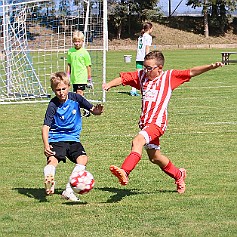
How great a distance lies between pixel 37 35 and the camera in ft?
64.5

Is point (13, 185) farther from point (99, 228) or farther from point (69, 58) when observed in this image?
point (69, 58)

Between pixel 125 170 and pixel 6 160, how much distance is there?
322cm

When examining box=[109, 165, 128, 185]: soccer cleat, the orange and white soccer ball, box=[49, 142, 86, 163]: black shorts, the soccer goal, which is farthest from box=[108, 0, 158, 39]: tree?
box=[109, 165, 128, 185]: soccer cleat

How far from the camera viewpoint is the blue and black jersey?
750 cm

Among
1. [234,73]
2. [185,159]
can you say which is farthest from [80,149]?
[234,73]

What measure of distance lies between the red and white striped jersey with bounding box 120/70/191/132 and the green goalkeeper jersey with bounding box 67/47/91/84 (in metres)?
7.46

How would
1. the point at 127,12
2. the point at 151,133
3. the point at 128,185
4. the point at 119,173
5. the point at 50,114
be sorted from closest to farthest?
the point at 119,173 → the point at 151,133 → the point at 50,114 → the point at 128,185 → the point at 127,12

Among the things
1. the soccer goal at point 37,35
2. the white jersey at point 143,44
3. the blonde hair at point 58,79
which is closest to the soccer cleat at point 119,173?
the blonde hair at point 58,79

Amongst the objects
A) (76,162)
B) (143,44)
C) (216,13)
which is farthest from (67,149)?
(216,13)

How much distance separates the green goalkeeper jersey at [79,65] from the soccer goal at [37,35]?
2.97m

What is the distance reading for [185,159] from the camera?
380 inches

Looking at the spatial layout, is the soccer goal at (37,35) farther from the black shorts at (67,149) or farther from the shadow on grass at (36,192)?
the black shorts at (67,149)

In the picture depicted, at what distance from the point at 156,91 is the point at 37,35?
12615 millimetres

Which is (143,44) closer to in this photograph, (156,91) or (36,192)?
(156,91)
